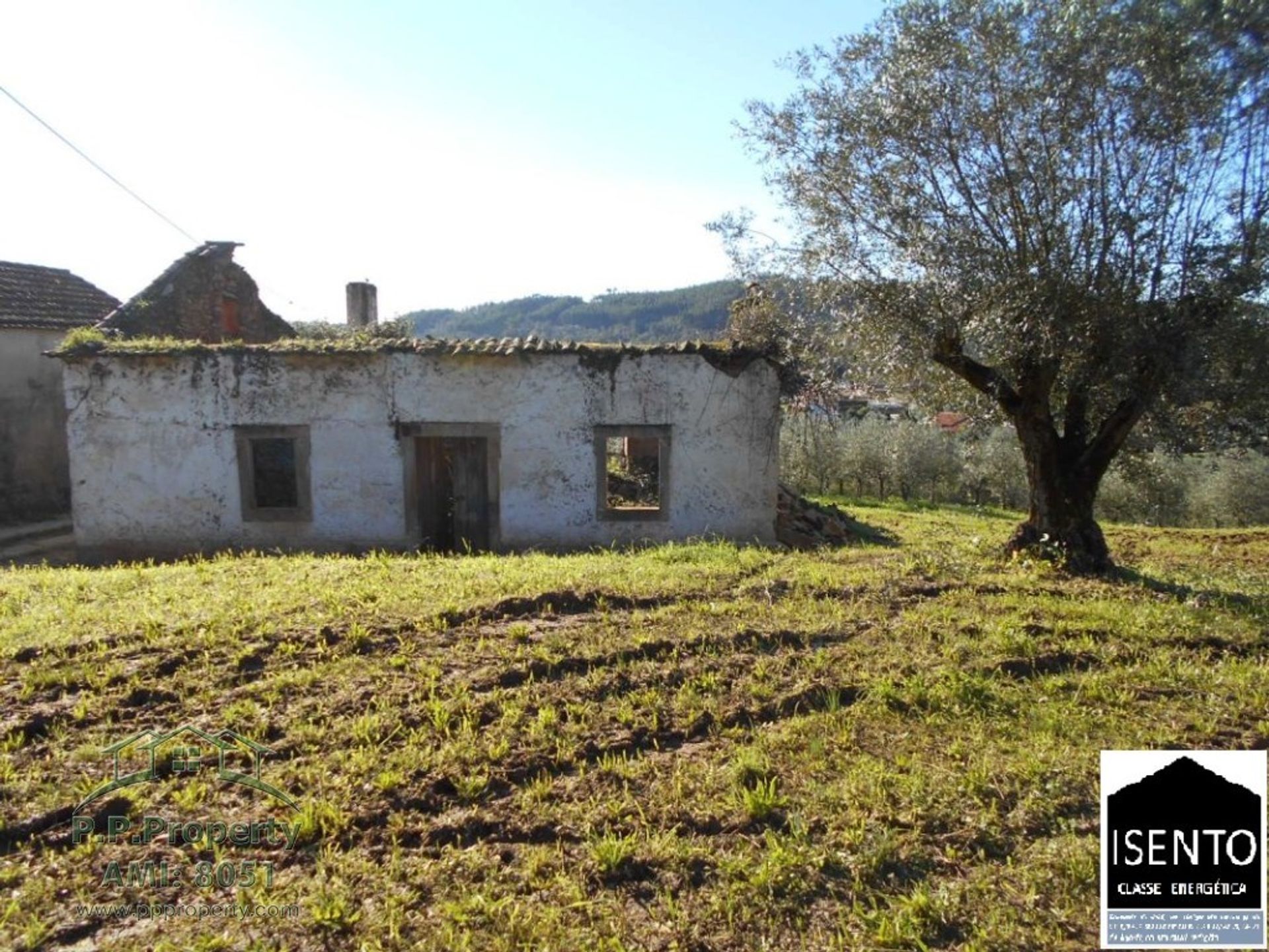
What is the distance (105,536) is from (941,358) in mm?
12096

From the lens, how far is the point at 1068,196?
7.52 meters

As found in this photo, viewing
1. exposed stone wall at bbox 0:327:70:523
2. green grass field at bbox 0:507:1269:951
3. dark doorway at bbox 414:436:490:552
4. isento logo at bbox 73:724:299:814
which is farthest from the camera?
exposed stone wall at bbox 0:327:70:523

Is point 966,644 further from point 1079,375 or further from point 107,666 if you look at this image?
point 107,666

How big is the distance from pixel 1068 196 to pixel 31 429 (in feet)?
60.0

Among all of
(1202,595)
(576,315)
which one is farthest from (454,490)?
(576,315)

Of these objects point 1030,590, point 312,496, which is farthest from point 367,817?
point 312,496

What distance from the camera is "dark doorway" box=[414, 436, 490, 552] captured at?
11.8m

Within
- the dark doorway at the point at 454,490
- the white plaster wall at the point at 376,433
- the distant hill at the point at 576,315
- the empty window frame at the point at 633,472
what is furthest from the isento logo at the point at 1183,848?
the distant hill at the point at 576,315

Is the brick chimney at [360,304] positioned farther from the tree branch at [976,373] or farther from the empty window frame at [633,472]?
the tree branch at [976,373]

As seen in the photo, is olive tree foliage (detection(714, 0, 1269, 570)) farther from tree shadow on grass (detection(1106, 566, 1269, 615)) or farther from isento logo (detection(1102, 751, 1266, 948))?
isento logo (detection(1102, 751, 1266, 948))

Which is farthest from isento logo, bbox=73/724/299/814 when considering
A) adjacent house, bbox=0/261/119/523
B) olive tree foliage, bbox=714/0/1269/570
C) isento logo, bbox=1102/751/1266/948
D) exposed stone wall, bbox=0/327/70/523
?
exposed stone wall, bbox=0/327/70/523

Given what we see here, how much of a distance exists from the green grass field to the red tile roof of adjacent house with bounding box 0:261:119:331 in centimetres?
1158

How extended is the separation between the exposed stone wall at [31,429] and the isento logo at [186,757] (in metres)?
14.1

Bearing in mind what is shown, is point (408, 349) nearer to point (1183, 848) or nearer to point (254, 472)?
point (254, 472)
